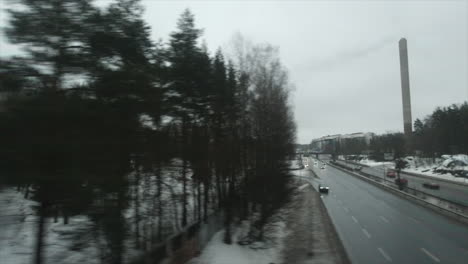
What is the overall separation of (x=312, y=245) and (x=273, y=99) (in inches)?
420

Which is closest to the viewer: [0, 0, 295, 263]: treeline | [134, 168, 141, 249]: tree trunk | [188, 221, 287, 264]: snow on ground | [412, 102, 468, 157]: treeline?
[0, 0, 295, 263]: treeline

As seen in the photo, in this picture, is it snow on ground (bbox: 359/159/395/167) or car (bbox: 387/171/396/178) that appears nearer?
car (bbox: 387/171/396/178)

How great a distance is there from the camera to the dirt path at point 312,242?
18.7 meters

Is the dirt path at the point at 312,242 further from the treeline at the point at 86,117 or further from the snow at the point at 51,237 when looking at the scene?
the snow at the point at 51,237

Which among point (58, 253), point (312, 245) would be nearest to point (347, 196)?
point (312, 245)

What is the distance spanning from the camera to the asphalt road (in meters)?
19.5

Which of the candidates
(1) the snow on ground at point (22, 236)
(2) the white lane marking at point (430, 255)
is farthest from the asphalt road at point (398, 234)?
(1) the snow on ground at point (22, 236)

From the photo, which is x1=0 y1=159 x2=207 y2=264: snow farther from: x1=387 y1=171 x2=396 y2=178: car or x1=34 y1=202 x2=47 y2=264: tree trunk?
x1=387 y1=171 x2=396 y2=178: car

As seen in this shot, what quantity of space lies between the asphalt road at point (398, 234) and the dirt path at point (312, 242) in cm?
79

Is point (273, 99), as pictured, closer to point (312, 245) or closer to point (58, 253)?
point (312, 245)

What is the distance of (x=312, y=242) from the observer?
22.4 meters

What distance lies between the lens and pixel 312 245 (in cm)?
2164

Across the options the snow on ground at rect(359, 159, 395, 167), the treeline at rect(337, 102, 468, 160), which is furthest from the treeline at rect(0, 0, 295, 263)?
the snow on ground at rect(359, 159, 395, 167)

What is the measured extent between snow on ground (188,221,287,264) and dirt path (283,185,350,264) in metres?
0.62
